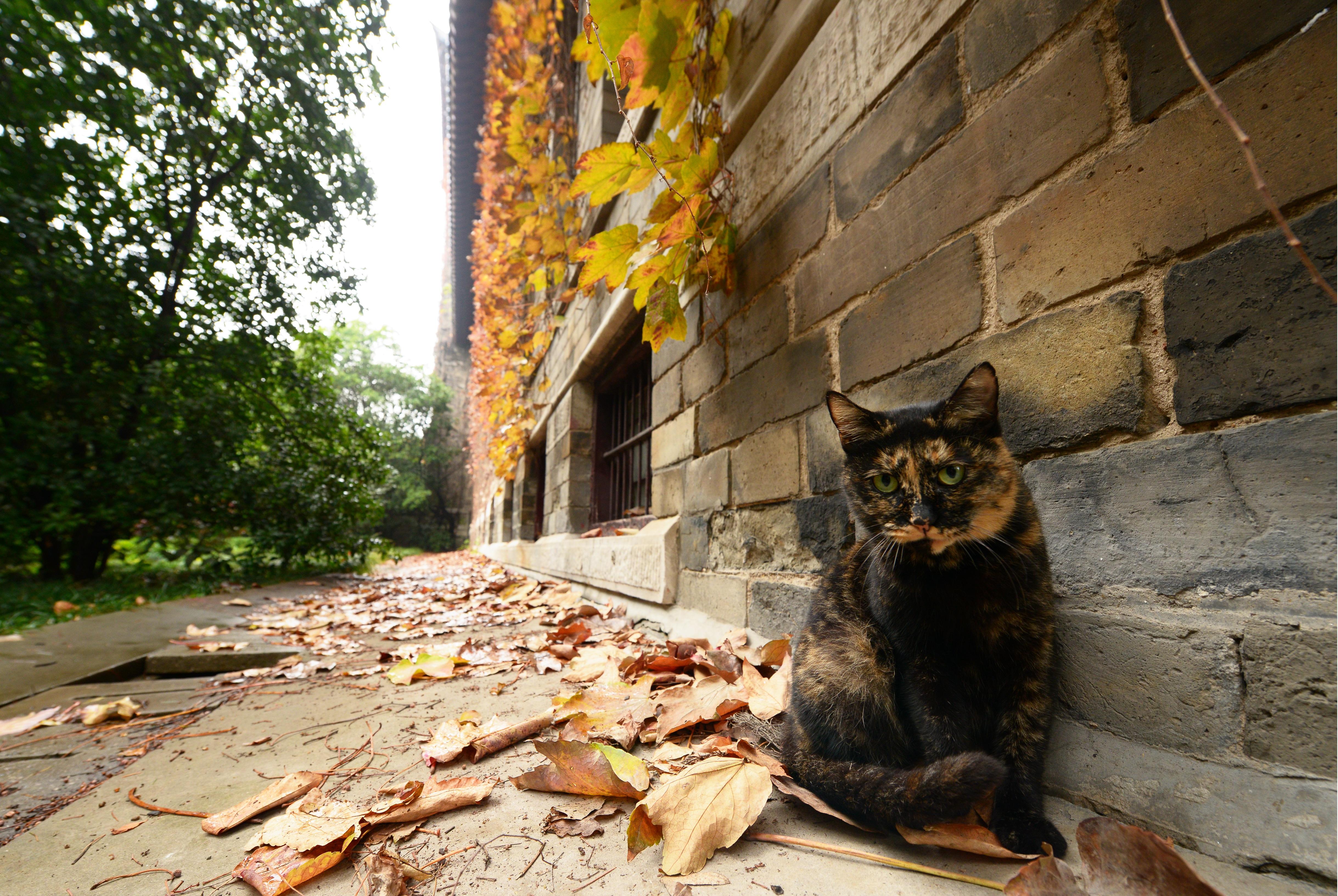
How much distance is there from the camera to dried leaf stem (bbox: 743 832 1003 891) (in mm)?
826

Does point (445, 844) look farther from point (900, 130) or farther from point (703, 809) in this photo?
point (900, 130)

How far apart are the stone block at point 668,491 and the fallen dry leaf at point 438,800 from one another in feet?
5.65

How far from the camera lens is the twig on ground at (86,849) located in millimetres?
1063

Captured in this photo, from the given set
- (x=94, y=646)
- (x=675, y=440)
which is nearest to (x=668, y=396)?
(x=675, y=440)

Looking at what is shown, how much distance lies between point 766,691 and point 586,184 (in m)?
1.93

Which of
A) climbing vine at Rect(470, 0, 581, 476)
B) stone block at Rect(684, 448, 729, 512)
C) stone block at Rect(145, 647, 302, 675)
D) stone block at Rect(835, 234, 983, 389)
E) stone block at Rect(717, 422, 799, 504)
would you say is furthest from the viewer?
climbing vine at Rect(470, 0, 581, 476)

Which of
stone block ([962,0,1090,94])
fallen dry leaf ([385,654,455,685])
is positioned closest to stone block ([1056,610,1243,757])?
stone block ([962,0,1090,94])

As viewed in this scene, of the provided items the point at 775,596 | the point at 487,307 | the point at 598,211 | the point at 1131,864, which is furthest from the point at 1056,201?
the point at 487,307

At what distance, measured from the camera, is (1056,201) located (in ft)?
3.52

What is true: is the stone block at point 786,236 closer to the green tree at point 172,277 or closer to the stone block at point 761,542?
the stone block at point 761,542

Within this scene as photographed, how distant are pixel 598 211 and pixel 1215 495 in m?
4.68

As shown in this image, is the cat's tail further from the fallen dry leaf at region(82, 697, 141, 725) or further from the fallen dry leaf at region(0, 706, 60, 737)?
the fallen dry leaf at region(0, 706, 60, 737)

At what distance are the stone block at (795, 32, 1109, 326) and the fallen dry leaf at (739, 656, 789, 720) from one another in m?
1.20

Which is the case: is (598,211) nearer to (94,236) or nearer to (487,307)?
(487,307)
